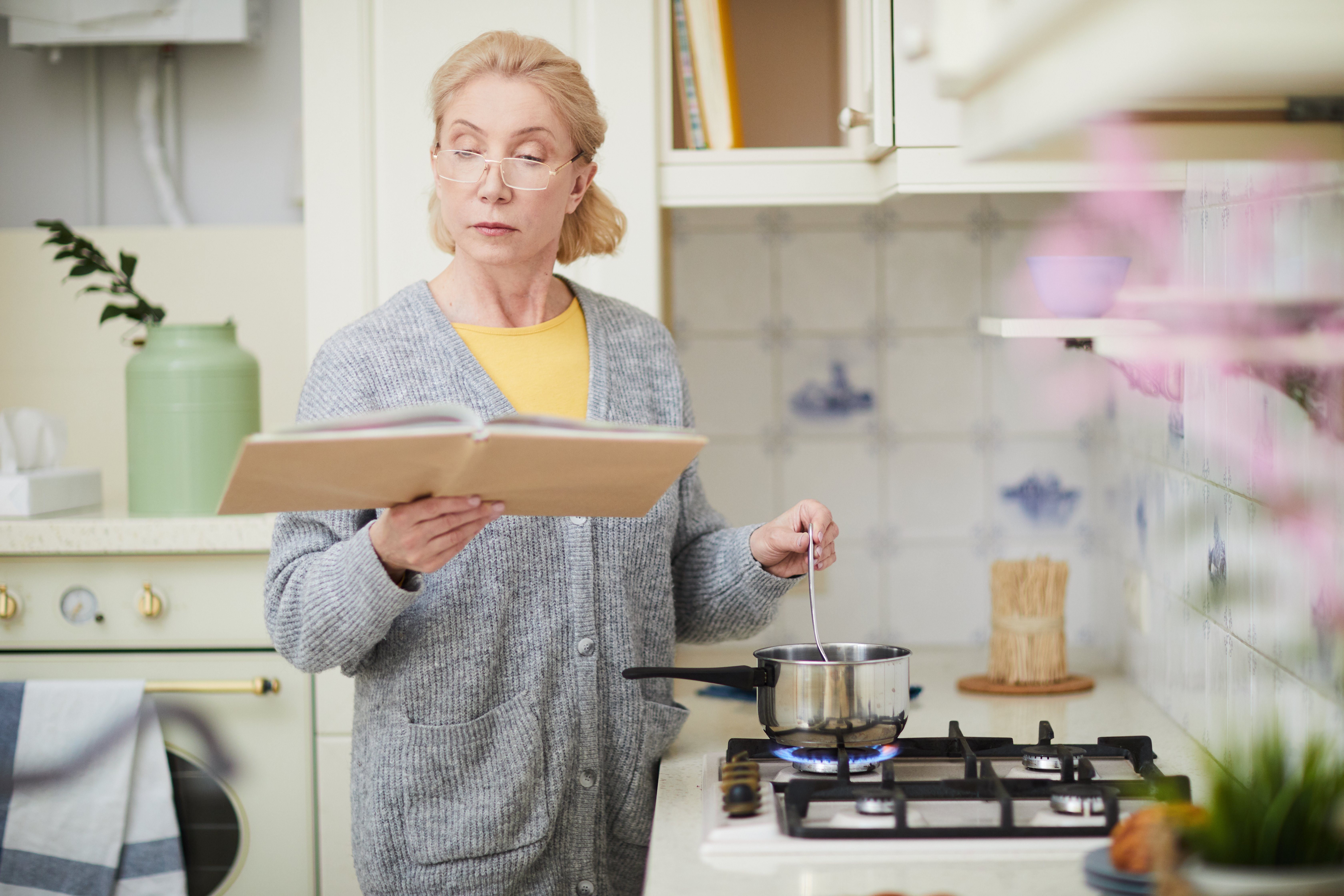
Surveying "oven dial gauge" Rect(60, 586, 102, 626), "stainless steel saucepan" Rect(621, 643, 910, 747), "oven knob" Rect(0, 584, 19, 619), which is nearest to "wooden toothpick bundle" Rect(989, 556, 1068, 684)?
"stainless steel saucepan" Rect(621, 643, 910, 747)

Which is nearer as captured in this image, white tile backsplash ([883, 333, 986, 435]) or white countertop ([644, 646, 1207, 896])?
white countertop ([644, 646, 1207, 896])

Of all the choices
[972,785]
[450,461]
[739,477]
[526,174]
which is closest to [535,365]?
[526,174]

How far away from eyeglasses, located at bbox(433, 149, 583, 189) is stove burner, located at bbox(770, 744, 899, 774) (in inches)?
25.1

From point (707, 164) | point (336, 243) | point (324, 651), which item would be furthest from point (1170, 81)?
point (336, 243)

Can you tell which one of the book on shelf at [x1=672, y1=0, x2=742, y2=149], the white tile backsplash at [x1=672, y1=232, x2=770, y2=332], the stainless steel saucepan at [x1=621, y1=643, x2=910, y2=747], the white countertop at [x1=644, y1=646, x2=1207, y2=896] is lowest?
the white countertop at [x1=644, y1=646, x2=1207, y2=896]

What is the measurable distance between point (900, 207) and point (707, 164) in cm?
41

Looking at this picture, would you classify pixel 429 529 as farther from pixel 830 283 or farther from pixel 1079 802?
pixel 830 283

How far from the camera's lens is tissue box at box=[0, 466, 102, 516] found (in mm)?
1759

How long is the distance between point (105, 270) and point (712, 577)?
110cm

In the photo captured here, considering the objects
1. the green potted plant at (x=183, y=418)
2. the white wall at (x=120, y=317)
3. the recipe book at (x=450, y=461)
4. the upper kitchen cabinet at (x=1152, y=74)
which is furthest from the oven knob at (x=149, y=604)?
the upper kitchen cabinet at (x=1152, y=74)

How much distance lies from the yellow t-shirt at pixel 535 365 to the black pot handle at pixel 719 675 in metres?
0.29

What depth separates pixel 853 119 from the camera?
1.55m

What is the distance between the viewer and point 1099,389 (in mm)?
1909

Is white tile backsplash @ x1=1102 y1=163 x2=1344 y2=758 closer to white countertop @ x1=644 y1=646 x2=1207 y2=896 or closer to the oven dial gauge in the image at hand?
white countertop @ x1=644 y1=646 x2=1207 y2=896
